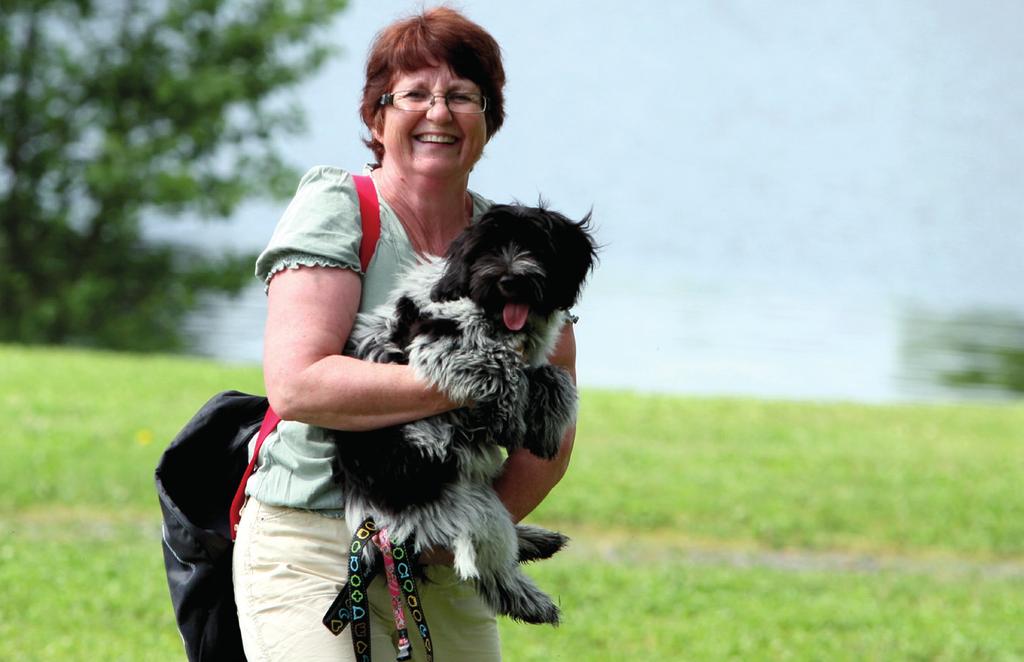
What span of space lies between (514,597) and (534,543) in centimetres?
26

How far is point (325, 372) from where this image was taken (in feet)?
9.08

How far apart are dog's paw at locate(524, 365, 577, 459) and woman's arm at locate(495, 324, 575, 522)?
97 millimetres

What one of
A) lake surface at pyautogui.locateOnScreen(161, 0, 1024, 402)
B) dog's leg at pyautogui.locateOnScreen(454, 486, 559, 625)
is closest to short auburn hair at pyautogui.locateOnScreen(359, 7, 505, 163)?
dog's leg at pyautogui.locateOnScreen(454, 486, 559, 625)

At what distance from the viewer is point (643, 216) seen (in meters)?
36.3

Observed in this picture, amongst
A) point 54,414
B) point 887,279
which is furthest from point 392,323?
point 887,279

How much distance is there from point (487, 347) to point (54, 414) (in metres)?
9.41

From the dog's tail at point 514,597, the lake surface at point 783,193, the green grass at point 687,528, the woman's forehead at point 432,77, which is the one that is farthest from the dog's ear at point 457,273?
the lake surface at point 783,193

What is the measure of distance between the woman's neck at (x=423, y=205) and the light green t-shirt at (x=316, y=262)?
5 centimetres

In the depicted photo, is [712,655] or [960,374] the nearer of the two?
[712,655]

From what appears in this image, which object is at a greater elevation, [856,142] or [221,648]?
[856,142]

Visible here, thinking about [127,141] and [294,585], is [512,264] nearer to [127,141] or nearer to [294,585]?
[294,585]

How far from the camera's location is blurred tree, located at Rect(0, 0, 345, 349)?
26906mm

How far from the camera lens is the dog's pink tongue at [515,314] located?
281 cm

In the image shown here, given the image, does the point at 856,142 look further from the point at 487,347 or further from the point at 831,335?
the point at 487,347
